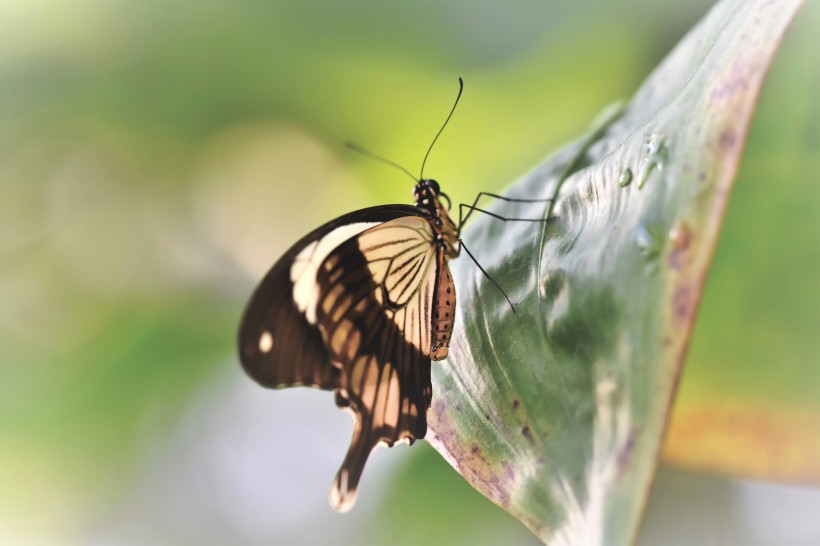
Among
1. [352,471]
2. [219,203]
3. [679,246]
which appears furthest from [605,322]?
[219,203]

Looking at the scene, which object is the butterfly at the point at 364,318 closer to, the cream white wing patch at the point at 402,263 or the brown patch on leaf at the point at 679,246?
the cream white wing patch at the point at 402,263

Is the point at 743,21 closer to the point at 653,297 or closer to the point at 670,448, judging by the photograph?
the point at 653,297

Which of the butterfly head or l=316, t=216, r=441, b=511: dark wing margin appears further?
the butterfly head

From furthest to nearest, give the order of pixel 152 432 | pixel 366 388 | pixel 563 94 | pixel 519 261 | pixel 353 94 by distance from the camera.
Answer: pixel 152 432 < pixel 353 94 < pixel 563 94 < pixel 366 388 < pixel 519 261

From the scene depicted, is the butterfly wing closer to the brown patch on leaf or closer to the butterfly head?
the butterfly head

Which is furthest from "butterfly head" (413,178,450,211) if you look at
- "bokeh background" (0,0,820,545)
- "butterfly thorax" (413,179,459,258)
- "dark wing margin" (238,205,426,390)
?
"bokeh background" (0,0,820,545)

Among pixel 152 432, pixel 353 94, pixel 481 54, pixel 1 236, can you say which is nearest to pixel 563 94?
pixel 481 54

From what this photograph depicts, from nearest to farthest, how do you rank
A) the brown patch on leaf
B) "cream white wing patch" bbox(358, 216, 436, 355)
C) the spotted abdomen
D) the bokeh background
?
1. the brown patch on leaf
2. the spotted abdomen
3. "cream white wing patch" bbox(358, 216, 436, 355)
4. the bokeh background

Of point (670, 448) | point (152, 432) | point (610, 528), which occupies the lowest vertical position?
point (610, 528)
